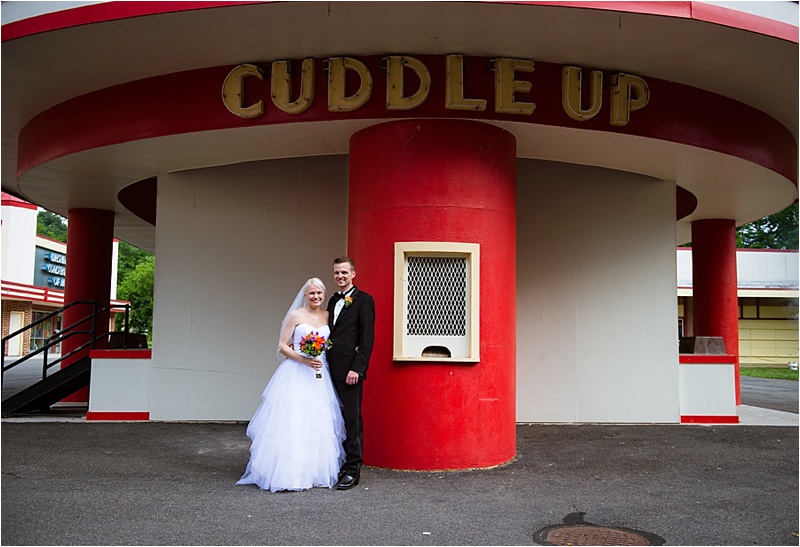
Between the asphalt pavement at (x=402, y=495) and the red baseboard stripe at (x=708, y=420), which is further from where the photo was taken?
the red baseboard stripe at (x=708, y=420)

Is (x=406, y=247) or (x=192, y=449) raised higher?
(x=406, y=247)

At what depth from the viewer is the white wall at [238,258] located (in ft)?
34.8

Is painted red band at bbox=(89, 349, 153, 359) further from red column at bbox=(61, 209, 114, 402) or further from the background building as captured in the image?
the background building

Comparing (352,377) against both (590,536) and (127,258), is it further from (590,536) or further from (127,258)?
(127,258)

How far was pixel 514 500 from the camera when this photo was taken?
611cm

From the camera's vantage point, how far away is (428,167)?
7488 millimetres

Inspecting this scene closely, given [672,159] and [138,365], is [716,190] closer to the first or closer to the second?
[672,159]

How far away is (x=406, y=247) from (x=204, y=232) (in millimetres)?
4409

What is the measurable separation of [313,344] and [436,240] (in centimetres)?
170

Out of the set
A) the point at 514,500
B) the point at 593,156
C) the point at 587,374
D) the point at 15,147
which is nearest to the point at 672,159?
the point at 593,156

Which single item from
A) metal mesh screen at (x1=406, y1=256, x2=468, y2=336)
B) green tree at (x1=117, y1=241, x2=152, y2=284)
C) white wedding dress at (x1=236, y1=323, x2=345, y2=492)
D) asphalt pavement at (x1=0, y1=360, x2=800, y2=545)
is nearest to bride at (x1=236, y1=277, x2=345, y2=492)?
white wedding dress at (x1=236, y1=323, x2=345, y2=492)

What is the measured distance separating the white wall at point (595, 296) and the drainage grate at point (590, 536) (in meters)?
5.27

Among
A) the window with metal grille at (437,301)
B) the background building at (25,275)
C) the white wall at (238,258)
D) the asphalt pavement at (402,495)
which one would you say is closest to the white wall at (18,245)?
the background building at (25,275)

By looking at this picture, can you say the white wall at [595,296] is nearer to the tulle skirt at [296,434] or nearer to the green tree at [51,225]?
the tulle skirt at [296,434]
